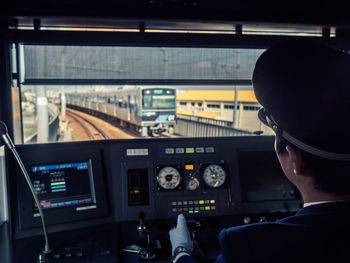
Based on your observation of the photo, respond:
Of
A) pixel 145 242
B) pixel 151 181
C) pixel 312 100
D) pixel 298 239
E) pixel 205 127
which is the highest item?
pixel 312 100

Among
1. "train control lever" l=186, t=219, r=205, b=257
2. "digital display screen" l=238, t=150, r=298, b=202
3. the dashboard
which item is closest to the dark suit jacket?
"train control lever" l=186, t=219, r=205, b=257

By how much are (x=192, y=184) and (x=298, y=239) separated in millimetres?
1327

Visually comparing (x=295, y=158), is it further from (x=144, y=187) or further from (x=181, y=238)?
(x=144, y=187)

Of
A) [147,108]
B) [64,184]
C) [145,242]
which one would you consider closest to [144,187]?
[145,242]

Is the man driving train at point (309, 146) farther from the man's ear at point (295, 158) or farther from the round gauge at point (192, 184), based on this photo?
the round gauge at point (192, 184)

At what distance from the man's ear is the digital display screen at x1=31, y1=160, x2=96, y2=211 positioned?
1364mm

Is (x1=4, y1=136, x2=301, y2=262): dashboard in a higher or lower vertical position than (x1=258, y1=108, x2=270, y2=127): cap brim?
lower

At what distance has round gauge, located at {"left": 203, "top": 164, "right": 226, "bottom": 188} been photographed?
6.60 feet

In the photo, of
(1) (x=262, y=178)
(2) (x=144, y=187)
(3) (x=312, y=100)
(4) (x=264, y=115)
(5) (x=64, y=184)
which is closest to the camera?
(3) (x=312, y=100)

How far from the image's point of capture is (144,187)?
1.95 meters

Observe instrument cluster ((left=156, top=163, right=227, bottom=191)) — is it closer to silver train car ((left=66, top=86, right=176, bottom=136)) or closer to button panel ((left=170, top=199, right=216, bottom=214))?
button panel ((left=170, top=199, right=216, bottom=214))

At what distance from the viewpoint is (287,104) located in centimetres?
70

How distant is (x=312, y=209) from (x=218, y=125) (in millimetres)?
5334

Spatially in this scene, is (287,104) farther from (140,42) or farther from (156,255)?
(140,42)
